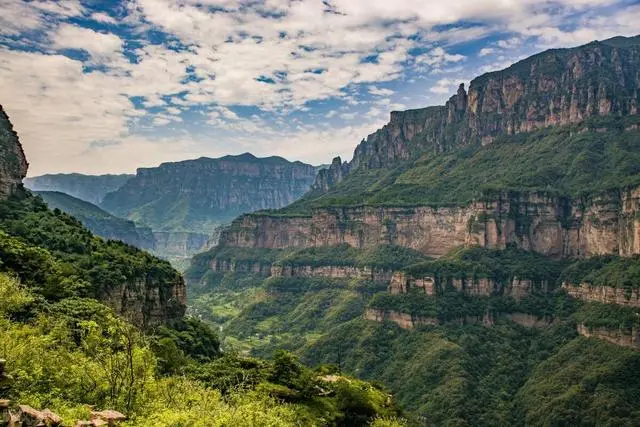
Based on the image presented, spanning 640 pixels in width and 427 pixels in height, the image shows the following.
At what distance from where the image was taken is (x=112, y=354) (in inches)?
1908

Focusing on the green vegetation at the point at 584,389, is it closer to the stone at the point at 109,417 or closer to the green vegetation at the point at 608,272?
the green vegetation at the point at 608,272

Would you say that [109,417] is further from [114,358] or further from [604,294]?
[604,294]

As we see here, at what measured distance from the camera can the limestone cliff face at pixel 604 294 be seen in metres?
156

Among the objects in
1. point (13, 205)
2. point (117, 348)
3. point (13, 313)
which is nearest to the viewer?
point (117, 348)

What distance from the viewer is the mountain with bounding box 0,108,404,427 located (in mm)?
42188

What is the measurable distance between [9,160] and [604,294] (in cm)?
14687

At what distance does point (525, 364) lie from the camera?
16438 centimetres

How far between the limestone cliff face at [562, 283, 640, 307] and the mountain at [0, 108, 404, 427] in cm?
9660

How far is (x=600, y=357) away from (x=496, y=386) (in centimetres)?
2526

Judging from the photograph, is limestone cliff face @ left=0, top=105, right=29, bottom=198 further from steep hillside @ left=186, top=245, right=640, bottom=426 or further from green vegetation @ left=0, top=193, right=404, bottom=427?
steep hillside @ left=186, top=245, right=640, bottom=426

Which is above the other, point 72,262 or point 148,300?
point 72,262

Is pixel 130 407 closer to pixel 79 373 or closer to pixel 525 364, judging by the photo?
pixel 79 373

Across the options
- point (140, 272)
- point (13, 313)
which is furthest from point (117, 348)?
point (140, 272)

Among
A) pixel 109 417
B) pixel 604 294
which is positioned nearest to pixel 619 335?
pixel 604 294
